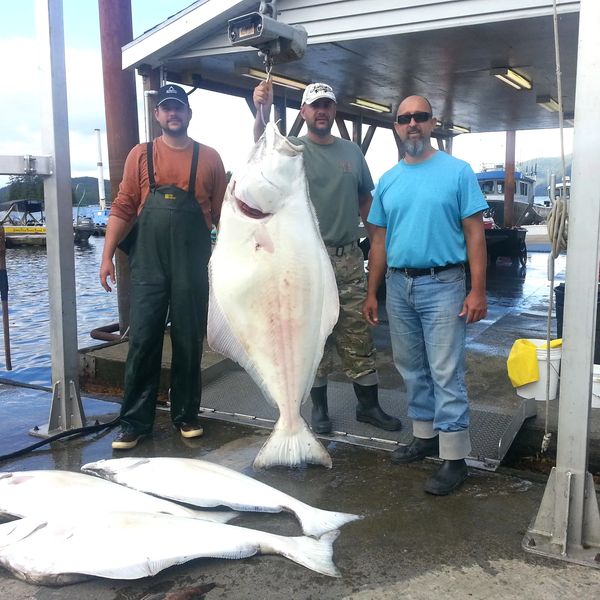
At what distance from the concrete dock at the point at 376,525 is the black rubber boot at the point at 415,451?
0.05 metres

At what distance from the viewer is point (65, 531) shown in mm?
2477

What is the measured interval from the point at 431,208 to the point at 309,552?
1711 mm

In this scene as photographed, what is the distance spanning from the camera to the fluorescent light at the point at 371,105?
9688 mm

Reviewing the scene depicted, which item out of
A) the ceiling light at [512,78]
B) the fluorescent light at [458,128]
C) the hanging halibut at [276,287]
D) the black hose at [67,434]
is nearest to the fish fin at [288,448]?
the hanging halibut at [276,287]

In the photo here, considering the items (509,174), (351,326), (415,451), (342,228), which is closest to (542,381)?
(415,451)

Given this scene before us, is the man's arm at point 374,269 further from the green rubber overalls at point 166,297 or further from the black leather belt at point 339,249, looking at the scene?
the green rubber overalls at point 166,297

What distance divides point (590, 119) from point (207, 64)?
508cm

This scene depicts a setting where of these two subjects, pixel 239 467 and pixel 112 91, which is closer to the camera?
pixel 239 467

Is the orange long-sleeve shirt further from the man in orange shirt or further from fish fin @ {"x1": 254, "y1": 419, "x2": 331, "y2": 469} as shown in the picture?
fish fin @ {"x1": 254, "y1": 419, "x2": 331, "y2": 469}

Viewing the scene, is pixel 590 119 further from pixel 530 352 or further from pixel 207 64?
pixel 207 64

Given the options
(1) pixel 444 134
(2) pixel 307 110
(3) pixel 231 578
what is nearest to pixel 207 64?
(2) pixel 307 110

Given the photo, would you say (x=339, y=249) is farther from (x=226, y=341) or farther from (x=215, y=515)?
(x=215, y=515)

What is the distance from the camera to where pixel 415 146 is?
122 inches

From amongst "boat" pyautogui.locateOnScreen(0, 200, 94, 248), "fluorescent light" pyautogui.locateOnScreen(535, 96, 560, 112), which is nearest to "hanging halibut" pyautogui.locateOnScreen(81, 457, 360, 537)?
"fluorescent light" pyautogui.locateOnScreen(535, 96, 560, 112)
